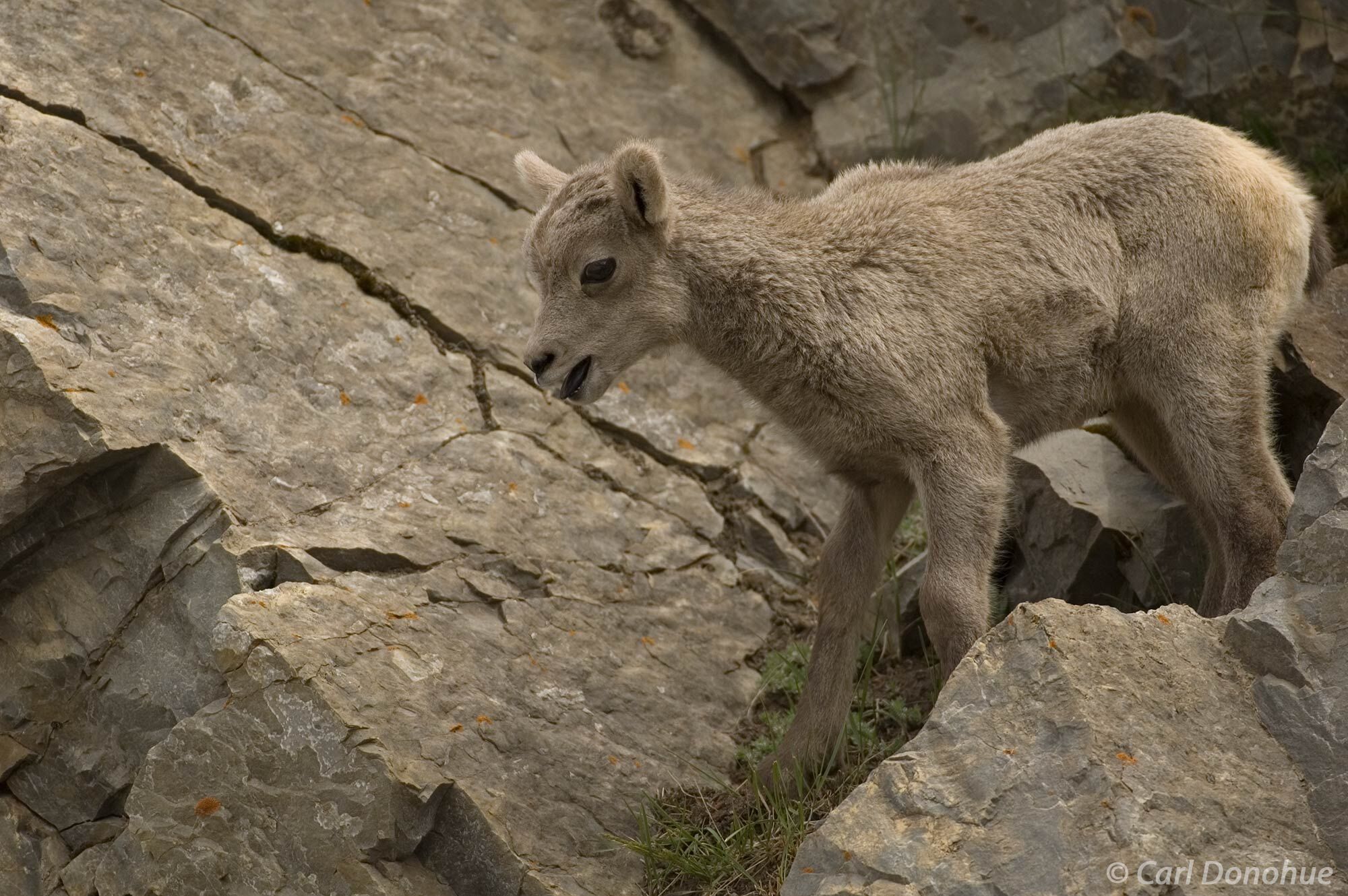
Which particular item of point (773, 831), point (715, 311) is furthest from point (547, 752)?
point (715, 311)

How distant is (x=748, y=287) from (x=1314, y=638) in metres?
2.91

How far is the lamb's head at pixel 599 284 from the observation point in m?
6.66

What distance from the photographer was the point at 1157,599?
24.0 feet

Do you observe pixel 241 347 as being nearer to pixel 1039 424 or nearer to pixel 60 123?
pixel 60 123

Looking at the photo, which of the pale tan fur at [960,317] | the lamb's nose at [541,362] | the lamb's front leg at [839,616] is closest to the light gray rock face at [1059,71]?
the pale tan fur at [960,317]

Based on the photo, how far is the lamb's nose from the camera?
6645 mm

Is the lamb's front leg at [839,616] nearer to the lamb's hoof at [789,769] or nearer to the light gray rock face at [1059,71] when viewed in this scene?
the lamb's hoof at [789,769]

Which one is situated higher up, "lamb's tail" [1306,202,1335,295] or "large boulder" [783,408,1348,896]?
"lamb's tail" [1306,202,1335,295]

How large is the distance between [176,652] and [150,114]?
11.0ft

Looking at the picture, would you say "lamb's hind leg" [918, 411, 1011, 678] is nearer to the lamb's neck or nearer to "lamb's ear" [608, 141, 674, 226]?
the lamb's neck

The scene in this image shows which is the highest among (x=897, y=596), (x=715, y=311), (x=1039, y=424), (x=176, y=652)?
(x=715, y=311)

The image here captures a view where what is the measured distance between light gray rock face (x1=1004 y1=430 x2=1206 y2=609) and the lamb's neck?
1.62 metres

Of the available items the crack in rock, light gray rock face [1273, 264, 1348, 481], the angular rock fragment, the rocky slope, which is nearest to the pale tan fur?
light gray rock face [1273, 264, 1348, 481]

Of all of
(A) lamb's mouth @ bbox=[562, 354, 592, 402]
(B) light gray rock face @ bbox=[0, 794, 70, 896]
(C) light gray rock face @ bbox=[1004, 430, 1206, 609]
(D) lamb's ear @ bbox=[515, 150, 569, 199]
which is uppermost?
(D) lamb's ear @ bbox=[515, 150, 569, 199]
